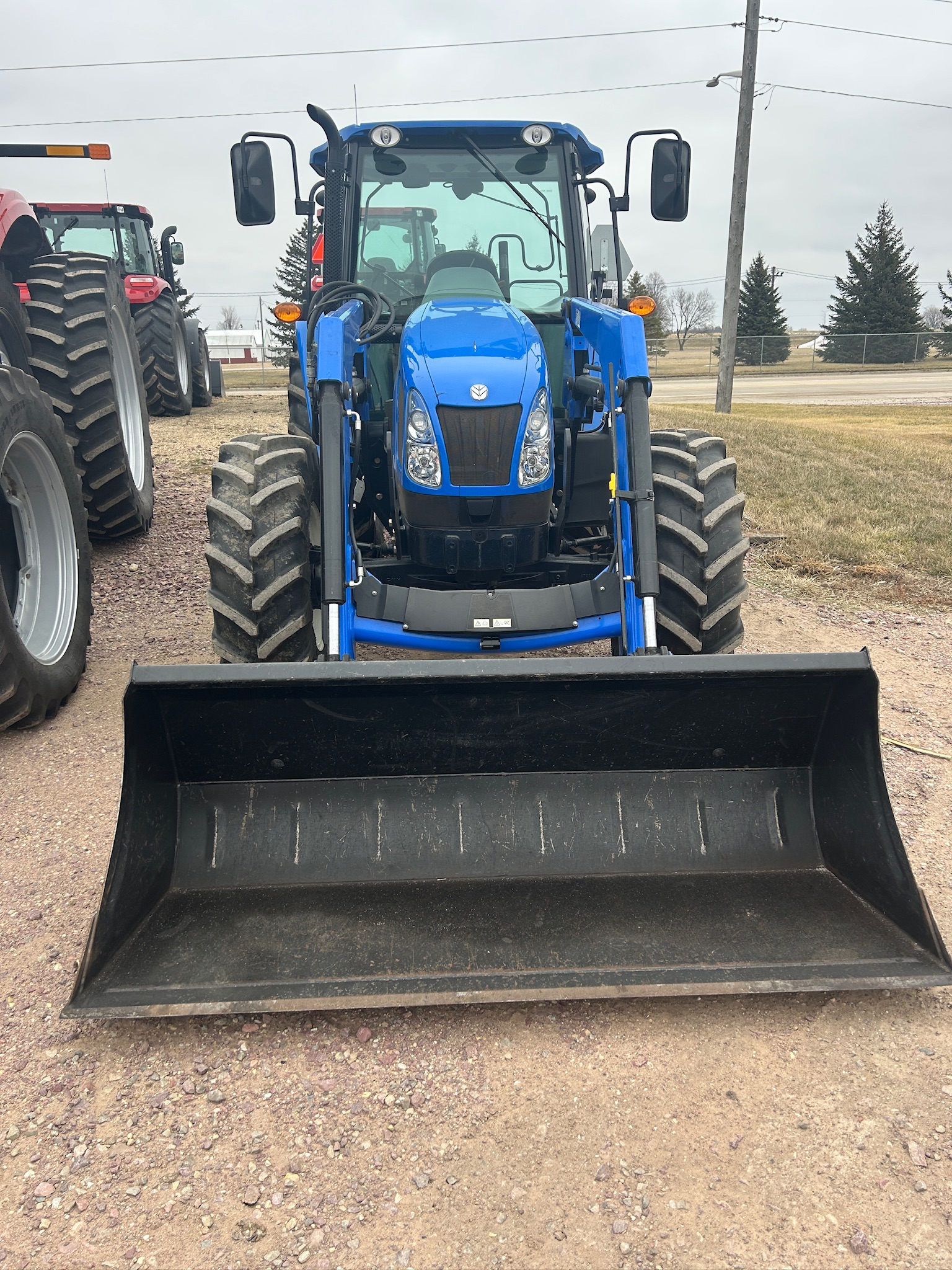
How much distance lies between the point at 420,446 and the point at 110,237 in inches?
479

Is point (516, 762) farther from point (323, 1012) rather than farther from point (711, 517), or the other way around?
point (711, 517)

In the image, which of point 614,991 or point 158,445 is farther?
point 158,445

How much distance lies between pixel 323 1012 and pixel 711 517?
2.33m

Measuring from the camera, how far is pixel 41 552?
4281mm

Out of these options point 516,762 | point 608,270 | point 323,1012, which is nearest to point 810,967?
point 516,762

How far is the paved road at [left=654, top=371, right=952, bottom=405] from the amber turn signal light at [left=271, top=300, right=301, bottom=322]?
58.3 feet

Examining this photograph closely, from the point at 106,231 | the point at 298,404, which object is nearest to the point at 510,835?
the point at 298,404

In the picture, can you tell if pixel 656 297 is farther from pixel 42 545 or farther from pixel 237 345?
pixel 237 345

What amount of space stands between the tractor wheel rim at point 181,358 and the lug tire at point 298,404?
26.3 ft

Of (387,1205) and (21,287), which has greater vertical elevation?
(21,287)

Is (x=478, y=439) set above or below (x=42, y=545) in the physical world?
above

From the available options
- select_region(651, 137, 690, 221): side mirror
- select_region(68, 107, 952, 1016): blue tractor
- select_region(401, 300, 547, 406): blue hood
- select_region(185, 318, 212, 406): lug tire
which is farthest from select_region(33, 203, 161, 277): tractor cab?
select_region(401, 300, 547, 406): blue hood

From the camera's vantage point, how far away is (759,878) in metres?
2.63

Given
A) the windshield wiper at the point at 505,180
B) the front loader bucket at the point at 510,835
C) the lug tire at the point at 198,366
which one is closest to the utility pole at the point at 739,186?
the lug tire at the point at 198,366
